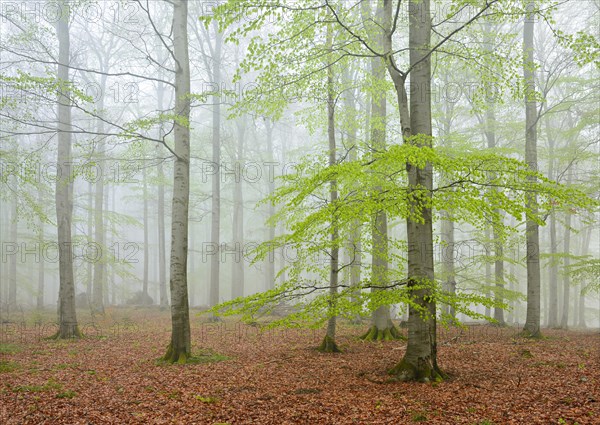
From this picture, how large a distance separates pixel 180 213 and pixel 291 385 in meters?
4.37

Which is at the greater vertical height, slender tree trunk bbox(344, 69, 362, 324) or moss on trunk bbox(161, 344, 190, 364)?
slender tree trunk bbox(344, 69, 362, 324)

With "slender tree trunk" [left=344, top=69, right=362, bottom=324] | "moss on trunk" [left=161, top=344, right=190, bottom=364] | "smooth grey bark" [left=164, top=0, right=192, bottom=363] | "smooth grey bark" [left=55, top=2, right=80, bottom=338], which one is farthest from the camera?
"smooth grey bark" [left=55, top=2, right=80, bottom=338]

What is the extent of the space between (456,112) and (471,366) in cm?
1214

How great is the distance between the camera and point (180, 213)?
922cm

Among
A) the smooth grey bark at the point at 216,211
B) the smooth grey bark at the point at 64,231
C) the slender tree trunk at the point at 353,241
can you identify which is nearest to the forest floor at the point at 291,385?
the smooth grey bark at the point at 64,231

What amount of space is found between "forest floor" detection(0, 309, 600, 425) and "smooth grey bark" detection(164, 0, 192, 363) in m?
0.64

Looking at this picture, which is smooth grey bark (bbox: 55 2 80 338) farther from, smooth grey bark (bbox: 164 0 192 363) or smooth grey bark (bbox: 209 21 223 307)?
smooth grey bark (bbox: 209 21 223 307)

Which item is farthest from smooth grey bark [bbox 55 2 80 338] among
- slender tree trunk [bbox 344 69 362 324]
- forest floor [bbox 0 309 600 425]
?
slender tree trunk [bbox 344 69 362 324]

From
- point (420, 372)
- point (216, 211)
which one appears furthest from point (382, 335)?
point (216, 211)

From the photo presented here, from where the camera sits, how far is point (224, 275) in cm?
3819

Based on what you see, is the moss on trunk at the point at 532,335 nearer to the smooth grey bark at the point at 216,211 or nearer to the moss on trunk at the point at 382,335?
the moss on trunk at the point at 382,335

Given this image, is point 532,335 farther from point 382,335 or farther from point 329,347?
point 329,347

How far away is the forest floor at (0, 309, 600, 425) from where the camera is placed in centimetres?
531

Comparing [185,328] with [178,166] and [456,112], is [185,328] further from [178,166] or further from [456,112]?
[456,112]
